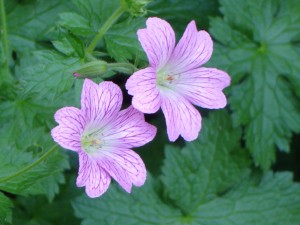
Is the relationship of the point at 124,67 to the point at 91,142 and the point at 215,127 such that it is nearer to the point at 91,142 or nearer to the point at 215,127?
the point at 91,142

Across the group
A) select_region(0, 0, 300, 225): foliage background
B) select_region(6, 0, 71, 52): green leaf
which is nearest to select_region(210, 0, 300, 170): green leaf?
select_region(0, 0, 300, 225): foliage background

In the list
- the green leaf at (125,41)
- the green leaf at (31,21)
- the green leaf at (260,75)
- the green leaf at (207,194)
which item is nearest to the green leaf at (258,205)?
the green leaf at (207,194)

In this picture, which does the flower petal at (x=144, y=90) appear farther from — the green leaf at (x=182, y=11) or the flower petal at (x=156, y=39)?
the green leaf at (x=182, y=11)

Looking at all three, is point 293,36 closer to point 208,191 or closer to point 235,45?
point 235,45

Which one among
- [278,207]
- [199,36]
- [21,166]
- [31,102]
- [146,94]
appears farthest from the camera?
[278,207]

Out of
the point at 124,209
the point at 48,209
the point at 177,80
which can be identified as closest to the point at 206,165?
the point at 124,209

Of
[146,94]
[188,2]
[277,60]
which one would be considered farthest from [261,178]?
[146,94]
